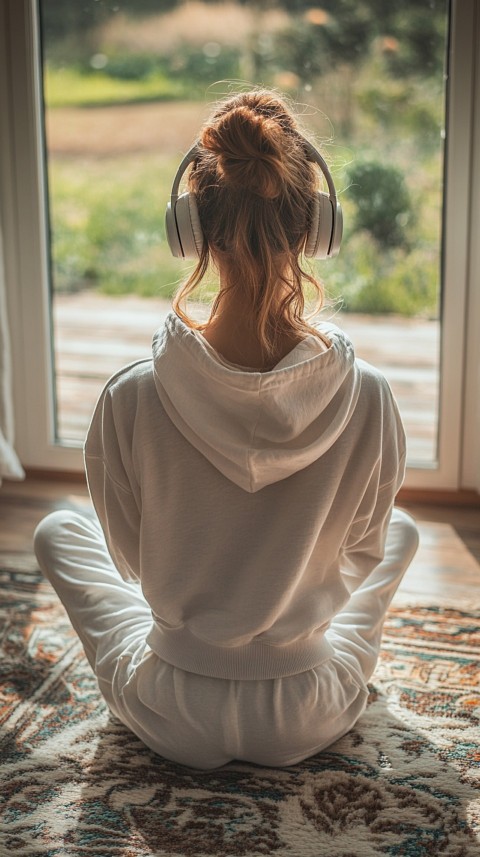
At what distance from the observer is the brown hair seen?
122 cm

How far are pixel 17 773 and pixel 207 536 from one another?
0.49m

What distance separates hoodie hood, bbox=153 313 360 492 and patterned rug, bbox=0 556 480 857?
1.57 feet

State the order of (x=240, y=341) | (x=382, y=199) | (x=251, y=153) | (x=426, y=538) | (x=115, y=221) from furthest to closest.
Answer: (x=115, y=221) → (x=382, y=199) → (x=426, y=538) → (x=240, y=341) → (x=251, y=153)

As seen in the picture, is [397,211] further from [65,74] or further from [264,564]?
[264,564]

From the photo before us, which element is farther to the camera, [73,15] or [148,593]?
[73,15]

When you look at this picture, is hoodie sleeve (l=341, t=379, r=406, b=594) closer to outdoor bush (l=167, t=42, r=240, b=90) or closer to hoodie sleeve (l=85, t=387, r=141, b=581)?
hoodie sleeve (l=85, t=387, r=141, b=581)

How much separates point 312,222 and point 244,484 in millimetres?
367

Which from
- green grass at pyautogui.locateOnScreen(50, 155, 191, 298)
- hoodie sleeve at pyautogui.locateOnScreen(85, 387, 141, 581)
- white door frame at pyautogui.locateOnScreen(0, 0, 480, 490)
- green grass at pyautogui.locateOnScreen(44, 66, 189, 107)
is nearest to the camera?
hoodie sleeve at pyautogui.locateOnScreen(85, 387, 141, 581)

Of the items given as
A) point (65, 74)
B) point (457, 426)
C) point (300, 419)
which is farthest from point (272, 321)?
point (65, 74)

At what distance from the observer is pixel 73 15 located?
8.83 feet

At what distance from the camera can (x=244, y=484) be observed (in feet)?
4.46

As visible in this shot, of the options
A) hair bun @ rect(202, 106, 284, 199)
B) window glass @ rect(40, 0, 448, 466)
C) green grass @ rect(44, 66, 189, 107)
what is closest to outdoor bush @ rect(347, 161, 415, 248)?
window glass @ rect(40, 0, 448, 466)

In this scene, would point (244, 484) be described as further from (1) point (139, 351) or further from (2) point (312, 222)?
(1) point (139, 351)

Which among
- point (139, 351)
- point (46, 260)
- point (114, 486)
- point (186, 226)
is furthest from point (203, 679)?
point (139, 351)
